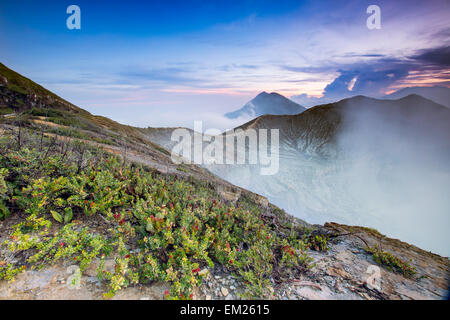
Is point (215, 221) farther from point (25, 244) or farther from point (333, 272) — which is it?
point (25, 244)

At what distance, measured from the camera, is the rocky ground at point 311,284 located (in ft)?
7.43

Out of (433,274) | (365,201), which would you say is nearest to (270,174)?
(365,201)

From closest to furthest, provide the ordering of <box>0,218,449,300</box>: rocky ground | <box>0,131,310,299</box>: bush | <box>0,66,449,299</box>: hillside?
<box>0,218,449,300</box>: rocky ground
<box>0,66,449,299</box>: hillside
<box>0,131,310,299</box>: bush

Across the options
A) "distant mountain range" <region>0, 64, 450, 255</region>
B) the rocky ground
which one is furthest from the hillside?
"distant mountain range" <region>0, 64, 450, 255</region>

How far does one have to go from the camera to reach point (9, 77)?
4875 cm

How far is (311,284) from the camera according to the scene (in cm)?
303

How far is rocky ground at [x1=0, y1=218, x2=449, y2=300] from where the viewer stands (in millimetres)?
2264

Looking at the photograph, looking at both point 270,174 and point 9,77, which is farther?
point 270,174

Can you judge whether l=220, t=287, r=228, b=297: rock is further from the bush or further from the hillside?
the bush

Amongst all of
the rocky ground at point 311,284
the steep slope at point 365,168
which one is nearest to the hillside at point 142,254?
the rocky ground at point 311,284

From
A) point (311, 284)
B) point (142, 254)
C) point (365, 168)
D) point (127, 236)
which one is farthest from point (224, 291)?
point (365, 168)

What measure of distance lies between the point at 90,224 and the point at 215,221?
2396mm
